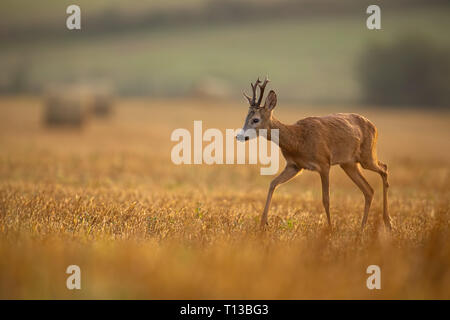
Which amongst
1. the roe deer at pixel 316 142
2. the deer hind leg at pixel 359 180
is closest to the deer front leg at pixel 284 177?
the roe deer at pixel 316 142

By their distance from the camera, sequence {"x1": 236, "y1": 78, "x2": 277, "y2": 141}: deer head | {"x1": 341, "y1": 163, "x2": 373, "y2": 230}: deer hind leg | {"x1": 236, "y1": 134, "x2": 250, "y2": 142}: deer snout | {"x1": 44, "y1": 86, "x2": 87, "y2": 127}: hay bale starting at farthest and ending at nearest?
1. {"x1": 44, "y1": 86, "x2": 87, "y2": 127}: hay bale
2. {"x1": 341, "y1": 163, "x2": 373, "y2": 230}: deer hind leg
3. {"x1": 236, "y1": 78, "x2": 277, "y2": 141}: deer head
4. {"x1": 236, "y1": 134, "x2": 250, "y2": 142}: deer snout

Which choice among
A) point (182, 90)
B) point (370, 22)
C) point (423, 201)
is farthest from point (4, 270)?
point (182, 90)

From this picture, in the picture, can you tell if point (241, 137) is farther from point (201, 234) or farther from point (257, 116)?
point (201, 234)

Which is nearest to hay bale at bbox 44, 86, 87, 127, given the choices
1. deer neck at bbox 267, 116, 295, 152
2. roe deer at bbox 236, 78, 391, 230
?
roe deer at bbox 236, 78, 391, 230

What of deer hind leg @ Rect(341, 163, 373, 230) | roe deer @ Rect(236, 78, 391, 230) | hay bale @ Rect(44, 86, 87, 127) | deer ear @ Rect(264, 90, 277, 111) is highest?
hay bale @ Rect(44, 86, 87, 127)

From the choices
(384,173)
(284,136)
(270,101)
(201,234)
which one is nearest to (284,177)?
(284,136)

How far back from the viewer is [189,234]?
7.06 meters

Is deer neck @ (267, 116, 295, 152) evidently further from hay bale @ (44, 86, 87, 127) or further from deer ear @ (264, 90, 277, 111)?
hay bale @ (44, 86, 87, 127)

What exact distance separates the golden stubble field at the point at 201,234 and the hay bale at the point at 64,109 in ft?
34.9

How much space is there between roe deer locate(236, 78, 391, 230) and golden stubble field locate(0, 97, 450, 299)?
80cm

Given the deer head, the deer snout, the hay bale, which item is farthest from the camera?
the hay bale

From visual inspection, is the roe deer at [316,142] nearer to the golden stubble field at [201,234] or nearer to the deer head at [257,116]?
the deer head at [257,116]

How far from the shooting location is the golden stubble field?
473cm

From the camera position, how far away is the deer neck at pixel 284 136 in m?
8.18
